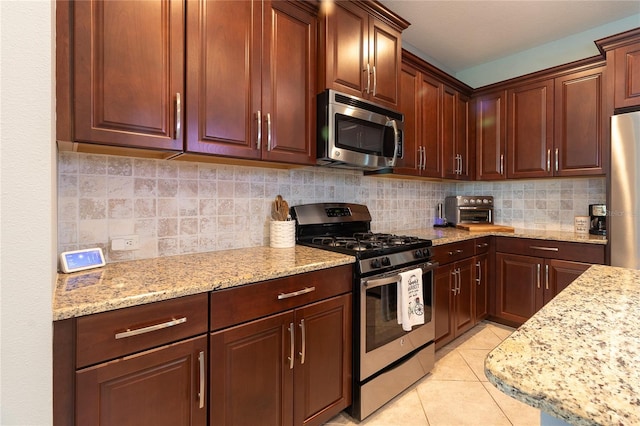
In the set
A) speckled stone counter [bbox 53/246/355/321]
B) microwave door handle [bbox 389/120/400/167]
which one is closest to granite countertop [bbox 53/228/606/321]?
speckled stone counter [bbox 53/246/355/321]

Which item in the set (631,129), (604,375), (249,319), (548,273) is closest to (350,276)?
(249,319)

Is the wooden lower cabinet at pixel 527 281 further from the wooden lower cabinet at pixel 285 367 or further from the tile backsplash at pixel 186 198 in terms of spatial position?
the wooden lower cabinet at pixel 285 367

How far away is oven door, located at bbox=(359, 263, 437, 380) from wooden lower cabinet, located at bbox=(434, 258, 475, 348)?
43 cm

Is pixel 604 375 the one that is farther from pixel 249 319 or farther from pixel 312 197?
pixel 312 197

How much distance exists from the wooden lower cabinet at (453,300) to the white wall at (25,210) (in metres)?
2.19

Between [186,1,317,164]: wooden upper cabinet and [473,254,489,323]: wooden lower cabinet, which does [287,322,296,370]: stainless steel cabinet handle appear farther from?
[473,254,489,323]: wooden lower cabinet

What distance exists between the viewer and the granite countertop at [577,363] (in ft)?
1.51

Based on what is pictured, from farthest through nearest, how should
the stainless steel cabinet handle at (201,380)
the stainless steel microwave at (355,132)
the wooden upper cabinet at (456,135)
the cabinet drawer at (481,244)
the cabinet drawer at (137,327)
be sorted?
the wooden upper cabinet at (456,135), the cabinet drawer at (481,244), the stainless steel microwave at (355,132), the stainless steel cabinet handle at (201,380), the cabinet drawer at (137,327)

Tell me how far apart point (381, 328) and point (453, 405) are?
2.17 ft

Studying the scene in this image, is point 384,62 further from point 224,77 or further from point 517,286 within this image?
point 517,286

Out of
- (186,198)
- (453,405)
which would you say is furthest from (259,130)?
(453,405)

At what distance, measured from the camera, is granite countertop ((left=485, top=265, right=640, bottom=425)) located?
0.46 meters

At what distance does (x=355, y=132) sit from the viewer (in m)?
1.98

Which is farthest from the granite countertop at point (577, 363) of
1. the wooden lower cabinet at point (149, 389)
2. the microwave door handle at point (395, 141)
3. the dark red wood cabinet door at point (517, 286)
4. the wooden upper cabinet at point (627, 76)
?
the wooden upper cabinet at point (627, 76)
